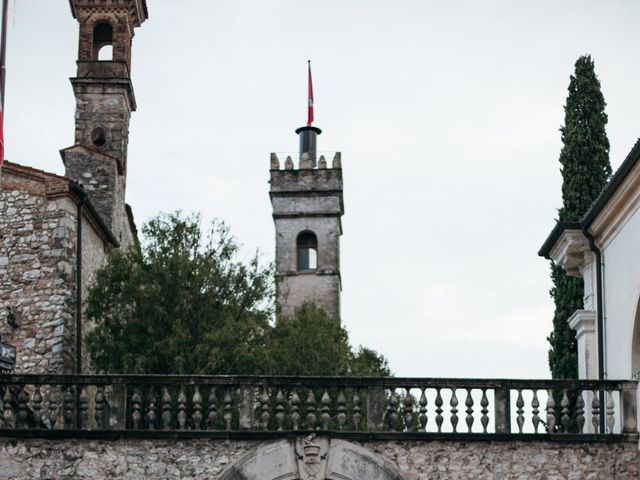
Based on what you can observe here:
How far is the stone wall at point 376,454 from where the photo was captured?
17.2 meters

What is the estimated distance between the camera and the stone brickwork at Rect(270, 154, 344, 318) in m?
50.6

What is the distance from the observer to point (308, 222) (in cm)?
5184

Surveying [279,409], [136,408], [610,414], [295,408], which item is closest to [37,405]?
[136,408]

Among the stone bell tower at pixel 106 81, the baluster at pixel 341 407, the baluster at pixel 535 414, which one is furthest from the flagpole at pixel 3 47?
the stone bell tower at pixel 106 81

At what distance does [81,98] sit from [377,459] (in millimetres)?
18174

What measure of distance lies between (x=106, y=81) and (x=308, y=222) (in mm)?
19898

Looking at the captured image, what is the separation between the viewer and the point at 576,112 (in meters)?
27.9

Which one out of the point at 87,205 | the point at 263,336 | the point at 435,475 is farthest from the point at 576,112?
the point at 435,475

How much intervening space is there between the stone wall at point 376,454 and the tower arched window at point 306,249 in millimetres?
33939

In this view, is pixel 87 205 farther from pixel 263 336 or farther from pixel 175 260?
pixel 263 336

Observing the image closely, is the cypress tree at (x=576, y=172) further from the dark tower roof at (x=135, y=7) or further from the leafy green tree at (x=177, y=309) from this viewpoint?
the dark tower roof at (x=135, y=7)

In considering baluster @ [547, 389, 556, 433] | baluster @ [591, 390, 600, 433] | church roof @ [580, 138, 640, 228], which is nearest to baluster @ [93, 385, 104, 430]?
baluster @ [547, 389, 556, 433]

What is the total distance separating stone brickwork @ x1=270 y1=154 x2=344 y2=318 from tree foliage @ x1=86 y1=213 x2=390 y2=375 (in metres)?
25.6

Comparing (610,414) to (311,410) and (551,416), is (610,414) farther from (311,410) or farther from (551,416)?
(311,410)
